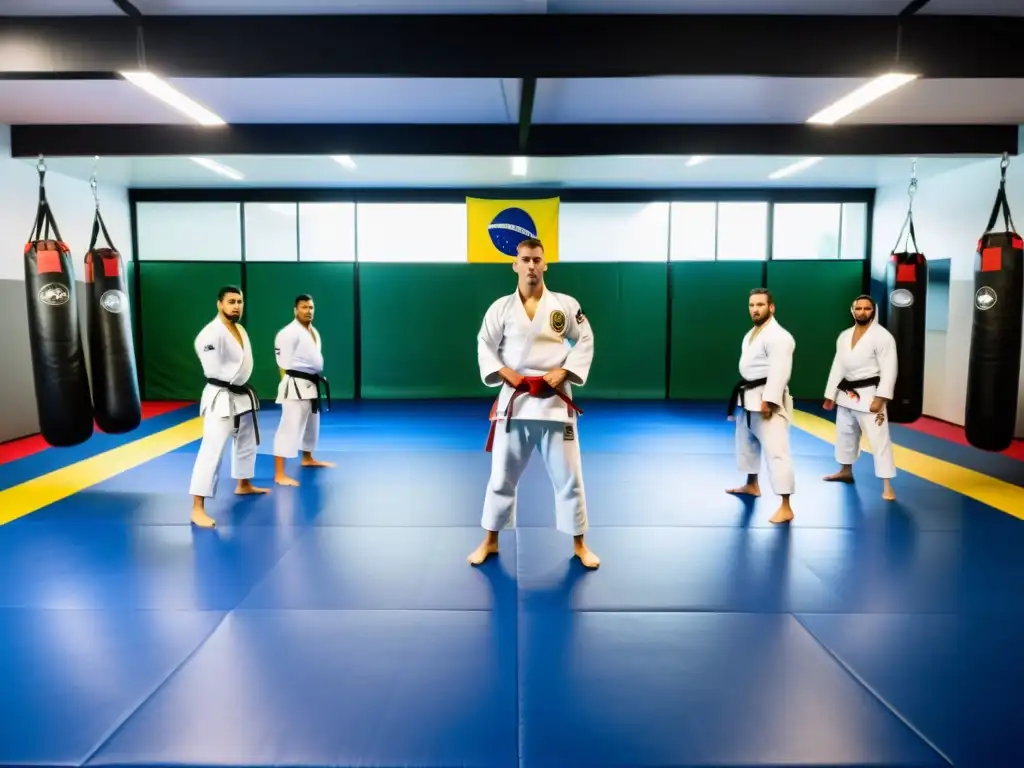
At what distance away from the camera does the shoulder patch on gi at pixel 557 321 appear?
3203 mm

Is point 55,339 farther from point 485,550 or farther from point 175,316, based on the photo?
point 175,316

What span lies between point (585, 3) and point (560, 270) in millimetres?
5902

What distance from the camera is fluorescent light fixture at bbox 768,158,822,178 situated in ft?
24.7

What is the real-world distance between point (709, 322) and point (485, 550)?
7093mm

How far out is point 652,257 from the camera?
32.0 feet

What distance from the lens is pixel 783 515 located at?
4066 mm

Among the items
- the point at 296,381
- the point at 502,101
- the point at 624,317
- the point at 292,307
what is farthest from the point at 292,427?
the point at 624,317

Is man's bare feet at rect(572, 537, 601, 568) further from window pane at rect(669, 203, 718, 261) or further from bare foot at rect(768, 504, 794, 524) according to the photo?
window pane at rect(669, 203, 718, 261)

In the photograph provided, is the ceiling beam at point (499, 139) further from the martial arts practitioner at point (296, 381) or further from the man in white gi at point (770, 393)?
the man in white gi at point (770, 393)

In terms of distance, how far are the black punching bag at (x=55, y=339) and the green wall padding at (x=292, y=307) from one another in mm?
5291

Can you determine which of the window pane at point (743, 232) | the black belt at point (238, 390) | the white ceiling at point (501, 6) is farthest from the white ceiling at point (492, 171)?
the black belt at point (238, 390)

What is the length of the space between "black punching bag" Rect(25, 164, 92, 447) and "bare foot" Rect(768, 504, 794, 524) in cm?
421

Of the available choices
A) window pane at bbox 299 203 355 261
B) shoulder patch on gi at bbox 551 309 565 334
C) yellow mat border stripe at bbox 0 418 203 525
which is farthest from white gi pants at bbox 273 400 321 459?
window pane at bbox 299 203 355 261

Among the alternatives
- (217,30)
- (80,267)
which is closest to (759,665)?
(217,30)
